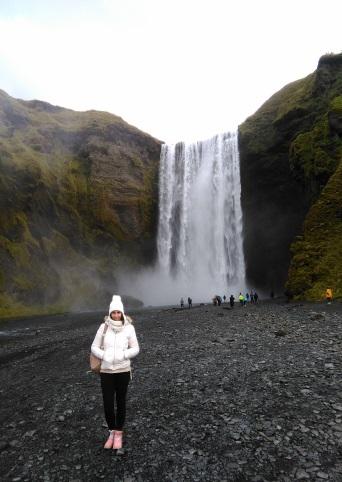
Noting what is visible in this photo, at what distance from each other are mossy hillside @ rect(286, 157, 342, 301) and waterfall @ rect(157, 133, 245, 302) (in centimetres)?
2525

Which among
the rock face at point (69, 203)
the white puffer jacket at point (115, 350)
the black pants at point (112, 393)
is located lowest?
the black pants at point (112, 393)

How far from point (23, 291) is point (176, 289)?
1087 inches

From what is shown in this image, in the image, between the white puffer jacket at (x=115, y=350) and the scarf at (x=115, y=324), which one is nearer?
the white puffer jacket at (x=115, y=350)

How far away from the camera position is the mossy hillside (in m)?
31.5

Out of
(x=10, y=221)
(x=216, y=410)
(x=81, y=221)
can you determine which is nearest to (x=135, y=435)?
(x=216, y=410)

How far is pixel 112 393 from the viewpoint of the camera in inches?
256

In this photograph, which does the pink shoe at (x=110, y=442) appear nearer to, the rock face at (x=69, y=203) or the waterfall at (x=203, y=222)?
the rock face at (x=69, y=203)

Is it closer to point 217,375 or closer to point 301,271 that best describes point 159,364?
point 217,375

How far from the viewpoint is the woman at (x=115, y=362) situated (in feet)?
21.0

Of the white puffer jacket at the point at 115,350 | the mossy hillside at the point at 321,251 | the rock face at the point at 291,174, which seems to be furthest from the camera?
the rock face at the point at 291,174

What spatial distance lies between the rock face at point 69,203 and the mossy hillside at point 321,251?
116ft

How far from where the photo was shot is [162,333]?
22.0m

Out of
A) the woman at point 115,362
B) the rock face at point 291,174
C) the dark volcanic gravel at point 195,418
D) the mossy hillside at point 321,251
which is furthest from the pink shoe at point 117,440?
the rock face at point 291,174

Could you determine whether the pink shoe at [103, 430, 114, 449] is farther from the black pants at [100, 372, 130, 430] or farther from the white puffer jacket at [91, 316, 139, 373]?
the white puffer jacket at [91, 316, 139, 373]
